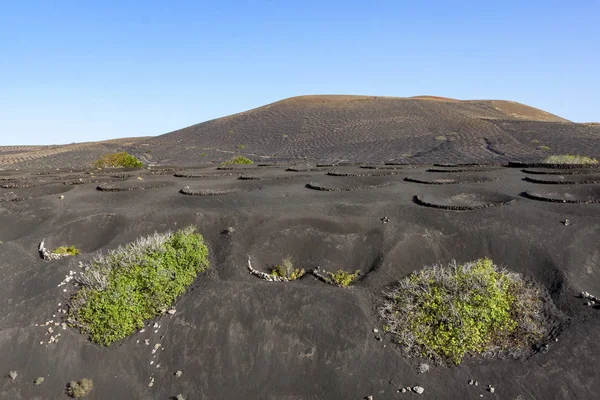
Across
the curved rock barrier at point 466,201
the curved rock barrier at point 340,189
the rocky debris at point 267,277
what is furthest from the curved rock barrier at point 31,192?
the curved rock barrier at point 466,201

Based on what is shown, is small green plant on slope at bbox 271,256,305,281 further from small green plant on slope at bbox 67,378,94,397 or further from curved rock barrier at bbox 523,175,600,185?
curved rock barrier at bbox 523,175,600,185

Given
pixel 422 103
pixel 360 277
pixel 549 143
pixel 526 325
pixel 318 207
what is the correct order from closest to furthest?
pixel 526 325 → pixel 360 277 → pixel 318 207 → pixel 549 143 → pixel 422 103

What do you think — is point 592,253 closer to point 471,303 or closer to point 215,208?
point 471,303

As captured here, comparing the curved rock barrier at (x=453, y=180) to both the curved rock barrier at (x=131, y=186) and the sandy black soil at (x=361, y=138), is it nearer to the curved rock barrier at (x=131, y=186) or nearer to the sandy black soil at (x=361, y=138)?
the curved rock barrier at (x=131, y=186)

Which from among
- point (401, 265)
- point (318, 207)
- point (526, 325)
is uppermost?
point (318, 207)

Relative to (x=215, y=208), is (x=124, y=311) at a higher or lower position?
lower

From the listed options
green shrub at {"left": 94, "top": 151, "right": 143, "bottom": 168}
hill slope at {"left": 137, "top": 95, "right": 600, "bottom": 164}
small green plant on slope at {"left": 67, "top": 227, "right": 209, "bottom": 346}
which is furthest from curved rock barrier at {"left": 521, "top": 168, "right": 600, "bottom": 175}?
green shrub at {"left": 94, "top": 151, "right": 143, "bottom": 168}

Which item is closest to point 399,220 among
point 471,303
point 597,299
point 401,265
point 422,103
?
point 401,265

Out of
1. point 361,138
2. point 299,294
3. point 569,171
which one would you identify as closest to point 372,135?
point 361,138
